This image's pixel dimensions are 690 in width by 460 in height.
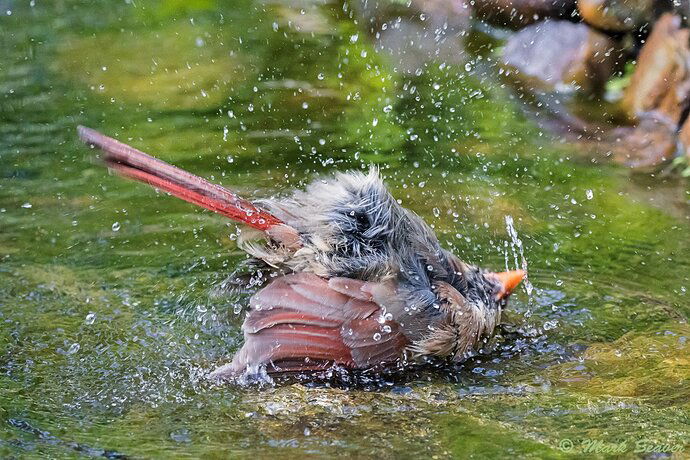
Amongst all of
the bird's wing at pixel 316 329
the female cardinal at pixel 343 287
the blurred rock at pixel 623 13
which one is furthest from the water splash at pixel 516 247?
the blurred rock at pixel 623 13

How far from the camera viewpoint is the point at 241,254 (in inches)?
216

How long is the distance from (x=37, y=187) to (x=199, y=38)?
3057 millimetres

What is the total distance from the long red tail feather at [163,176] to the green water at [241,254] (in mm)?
767

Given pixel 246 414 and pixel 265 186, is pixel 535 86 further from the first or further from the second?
pixel 246 414

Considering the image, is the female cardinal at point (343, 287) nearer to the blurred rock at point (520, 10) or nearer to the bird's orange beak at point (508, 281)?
the bird's orange beak at point (508, 281)

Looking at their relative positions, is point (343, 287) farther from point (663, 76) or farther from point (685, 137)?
point (663, 76)

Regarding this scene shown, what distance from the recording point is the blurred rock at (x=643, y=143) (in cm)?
680

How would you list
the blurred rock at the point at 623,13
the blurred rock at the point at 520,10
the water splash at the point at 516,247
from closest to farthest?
the water splash at the point at 516,247 → the blurred rock at the point at 623,13 → the blurred rock at the point at 520,10

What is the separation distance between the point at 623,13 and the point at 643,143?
56.8 inches

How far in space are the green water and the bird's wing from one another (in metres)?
0.15

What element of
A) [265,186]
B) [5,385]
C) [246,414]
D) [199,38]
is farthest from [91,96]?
[246,414]

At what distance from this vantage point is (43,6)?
9.30m

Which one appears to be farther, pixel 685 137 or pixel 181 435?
pixel 685 137

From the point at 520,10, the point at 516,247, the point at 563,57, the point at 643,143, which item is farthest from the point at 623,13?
the point at 516,247
